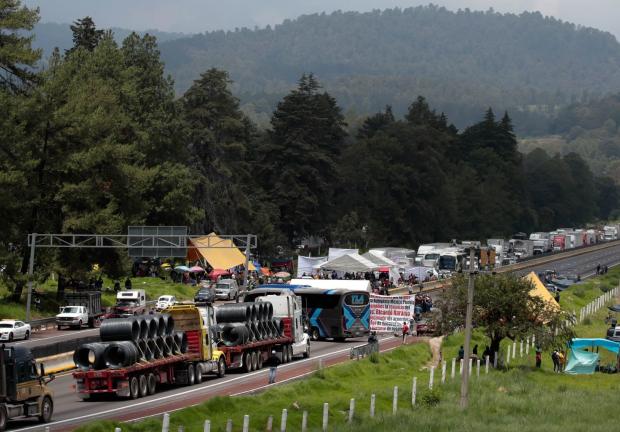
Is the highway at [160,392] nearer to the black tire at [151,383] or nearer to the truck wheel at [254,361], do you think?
the black tire at [151,383]

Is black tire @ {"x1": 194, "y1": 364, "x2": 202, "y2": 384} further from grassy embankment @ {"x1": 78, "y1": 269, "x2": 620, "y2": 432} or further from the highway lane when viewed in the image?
grassy embankment @ {"x1": 78, "y1": 269, "x2": 620, "y2": 432}

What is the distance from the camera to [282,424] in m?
32.9

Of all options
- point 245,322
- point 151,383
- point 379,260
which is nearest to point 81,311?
point 245,322

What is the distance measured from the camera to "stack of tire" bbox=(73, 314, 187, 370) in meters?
41.7

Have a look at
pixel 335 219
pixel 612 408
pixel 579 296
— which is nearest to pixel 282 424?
pixel 612 408

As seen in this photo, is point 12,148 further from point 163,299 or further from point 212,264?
point 212,264

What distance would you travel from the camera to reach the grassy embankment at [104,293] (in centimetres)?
7388

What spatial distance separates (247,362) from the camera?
52.6 meters

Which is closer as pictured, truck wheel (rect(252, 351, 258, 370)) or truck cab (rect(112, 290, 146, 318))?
truck wheel (rect(252, 351, 258, 370))

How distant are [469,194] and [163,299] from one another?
366 feet

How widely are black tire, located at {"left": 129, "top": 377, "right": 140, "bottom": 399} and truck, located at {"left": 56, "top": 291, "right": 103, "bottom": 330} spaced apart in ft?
92.0

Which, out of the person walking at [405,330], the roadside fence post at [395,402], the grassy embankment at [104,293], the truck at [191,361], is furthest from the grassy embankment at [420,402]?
the grassy embankment at [104,293]

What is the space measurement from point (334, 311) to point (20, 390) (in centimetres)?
3451

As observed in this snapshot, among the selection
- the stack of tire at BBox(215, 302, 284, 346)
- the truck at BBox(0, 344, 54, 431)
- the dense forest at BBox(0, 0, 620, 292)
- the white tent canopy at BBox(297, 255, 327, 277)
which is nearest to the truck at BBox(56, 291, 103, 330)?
the dense forest at BBox(0, 0, 620, 292)
